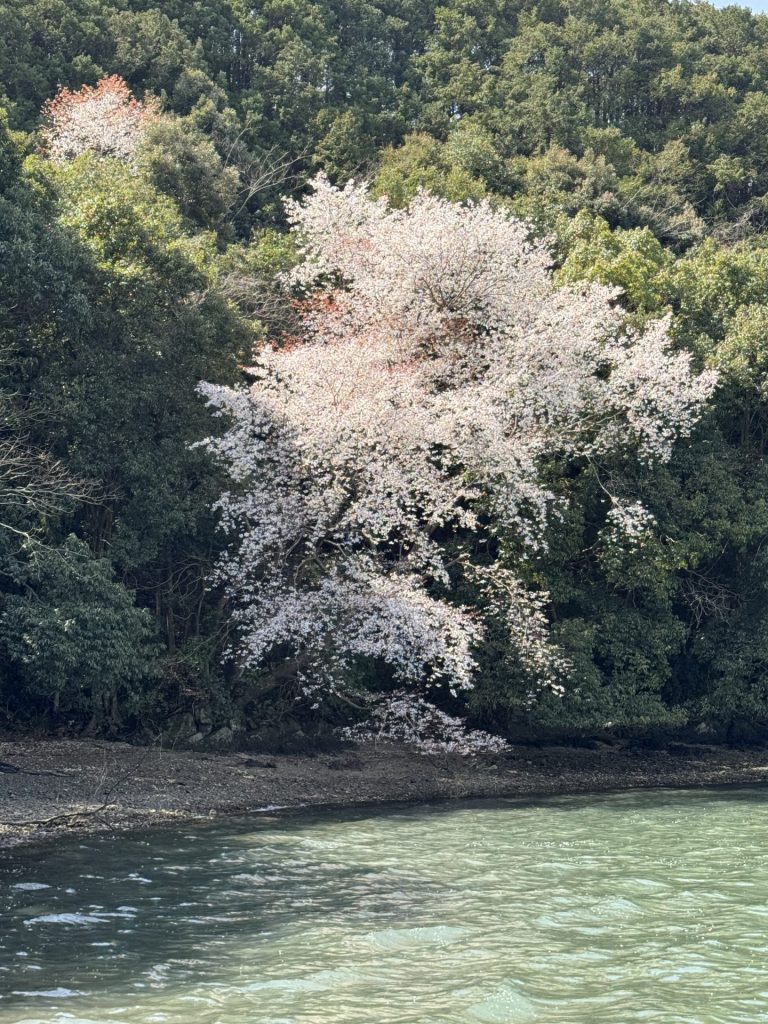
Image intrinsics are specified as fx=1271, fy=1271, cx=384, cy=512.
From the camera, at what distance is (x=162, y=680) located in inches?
1021

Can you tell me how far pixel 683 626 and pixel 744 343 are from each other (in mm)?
7488

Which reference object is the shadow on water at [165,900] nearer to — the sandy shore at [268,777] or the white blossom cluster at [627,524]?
the sandy shore at [268,777]

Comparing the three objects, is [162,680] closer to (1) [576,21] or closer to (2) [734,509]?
(2) [734,509]

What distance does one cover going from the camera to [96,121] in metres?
46.0

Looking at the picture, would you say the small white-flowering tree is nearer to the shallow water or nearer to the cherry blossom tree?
the shallow water

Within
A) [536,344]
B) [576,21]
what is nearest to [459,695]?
[536,344]

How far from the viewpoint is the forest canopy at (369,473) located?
25.0 m

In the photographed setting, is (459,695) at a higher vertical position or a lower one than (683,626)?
lower

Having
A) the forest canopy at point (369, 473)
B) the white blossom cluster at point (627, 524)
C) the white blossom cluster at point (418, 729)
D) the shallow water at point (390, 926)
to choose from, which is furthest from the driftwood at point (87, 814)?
the white blossom cluster at point (627, 524)

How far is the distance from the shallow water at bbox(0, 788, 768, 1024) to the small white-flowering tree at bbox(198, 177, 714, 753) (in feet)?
18.9

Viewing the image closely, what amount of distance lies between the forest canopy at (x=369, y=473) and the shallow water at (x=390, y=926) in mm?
5876

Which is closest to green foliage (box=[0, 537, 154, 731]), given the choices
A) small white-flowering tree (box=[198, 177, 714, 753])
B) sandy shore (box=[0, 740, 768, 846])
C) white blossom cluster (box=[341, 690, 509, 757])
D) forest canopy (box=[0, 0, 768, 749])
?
forest canopy (box=[0, 0, 768, 749])

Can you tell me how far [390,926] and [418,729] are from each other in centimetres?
1281

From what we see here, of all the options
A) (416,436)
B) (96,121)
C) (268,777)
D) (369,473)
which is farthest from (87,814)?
(96,121)
